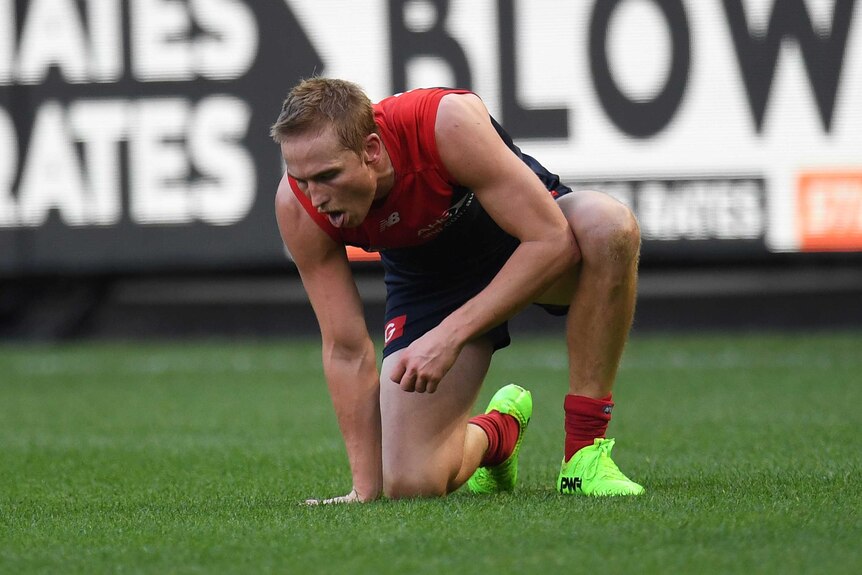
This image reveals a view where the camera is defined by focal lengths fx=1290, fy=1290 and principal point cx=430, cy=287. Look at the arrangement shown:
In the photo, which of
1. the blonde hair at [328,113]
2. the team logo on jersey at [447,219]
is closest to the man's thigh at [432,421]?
the team logo on jersey at [447,219]

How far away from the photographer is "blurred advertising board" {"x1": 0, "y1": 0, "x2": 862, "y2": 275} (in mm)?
7227

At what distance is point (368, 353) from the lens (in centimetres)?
292

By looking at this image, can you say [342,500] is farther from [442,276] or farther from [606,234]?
[606,234]

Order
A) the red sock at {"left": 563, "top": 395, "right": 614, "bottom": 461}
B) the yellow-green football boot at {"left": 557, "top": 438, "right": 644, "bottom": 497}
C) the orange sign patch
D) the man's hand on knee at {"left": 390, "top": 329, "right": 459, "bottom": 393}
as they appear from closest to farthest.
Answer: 1. the man's hand on knee at {"left": 390, "top": 329, "right": 459, "bottom": 393}
2. the yellow-green football boot at {"left": 557, "top": 438, "right": 644, "bottom": 497}
3. the red sock at {"left": 563, "top": 395, "right": 614, "bottom": 461}
4. the orange sign patch

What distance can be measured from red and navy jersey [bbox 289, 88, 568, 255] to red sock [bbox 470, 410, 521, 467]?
1.77 ft

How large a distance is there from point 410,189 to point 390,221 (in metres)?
0.10

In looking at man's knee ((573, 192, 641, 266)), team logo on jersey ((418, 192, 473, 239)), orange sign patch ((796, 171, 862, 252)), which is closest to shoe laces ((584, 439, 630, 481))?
man's knee ((573, 192, 641, 266))

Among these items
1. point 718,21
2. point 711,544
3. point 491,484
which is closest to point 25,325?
point 718,21

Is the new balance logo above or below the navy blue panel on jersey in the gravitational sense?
below

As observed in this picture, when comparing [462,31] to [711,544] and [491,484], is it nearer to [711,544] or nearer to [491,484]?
[491,484]

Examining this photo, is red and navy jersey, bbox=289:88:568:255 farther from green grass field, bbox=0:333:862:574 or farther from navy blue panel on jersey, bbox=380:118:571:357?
green grass field, bbox=0:333:862:574

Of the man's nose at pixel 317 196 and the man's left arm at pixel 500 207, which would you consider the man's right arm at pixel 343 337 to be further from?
the man's left arm at pixel 500 207

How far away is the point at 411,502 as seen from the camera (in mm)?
2771

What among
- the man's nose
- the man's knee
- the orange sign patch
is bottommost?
the orange sign patch
